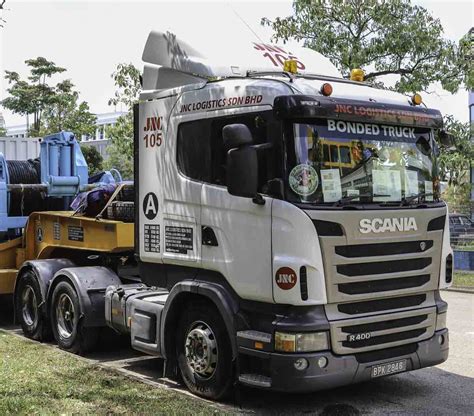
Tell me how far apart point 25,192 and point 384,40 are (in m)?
8.59

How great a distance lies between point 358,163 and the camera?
18.4 feet

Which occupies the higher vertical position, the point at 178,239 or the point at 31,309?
the point at 178,239

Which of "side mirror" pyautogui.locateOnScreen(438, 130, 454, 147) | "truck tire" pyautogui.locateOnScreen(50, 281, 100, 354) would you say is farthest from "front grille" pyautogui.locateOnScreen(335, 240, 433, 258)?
"truck tire" pyautogui.locateOnScreen(50, 281, 100, 354)

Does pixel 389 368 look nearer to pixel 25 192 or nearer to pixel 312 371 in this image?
pixel 312 371

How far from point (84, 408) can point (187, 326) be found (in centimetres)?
120

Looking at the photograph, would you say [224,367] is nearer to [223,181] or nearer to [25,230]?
[223,181]

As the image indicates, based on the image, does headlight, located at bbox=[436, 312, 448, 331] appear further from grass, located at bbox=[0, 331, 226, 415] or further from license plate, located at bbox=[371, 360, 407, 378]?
grass, located at bbox=[0, 331, 226, 415]

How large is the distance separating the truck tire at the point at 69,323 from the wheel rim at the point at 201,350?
6.53 feet

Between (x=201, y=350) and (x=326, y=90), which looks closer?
(x=326, y=90)

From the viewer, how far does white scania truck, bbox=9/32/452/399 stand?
5262mm

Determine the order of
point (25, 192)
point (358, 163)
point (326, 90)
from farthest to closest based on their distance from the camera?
1. point (25, 192)
2. point (358, 163)
3. point (326, 90)

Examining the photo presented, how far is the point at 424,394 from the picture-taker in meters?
6.31

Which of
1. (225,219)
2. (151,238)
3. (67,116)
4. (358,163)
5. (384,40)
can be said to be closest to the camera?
(358,163)

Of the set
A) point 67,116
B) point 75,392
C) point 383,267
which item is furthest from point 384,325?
point 67,116
